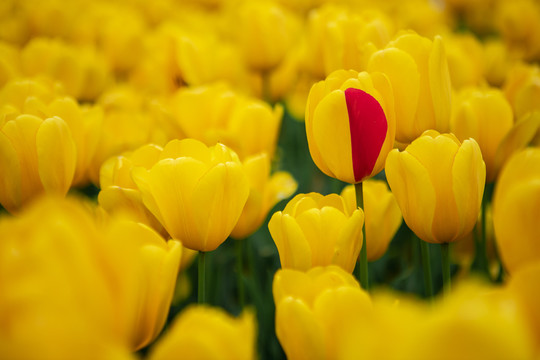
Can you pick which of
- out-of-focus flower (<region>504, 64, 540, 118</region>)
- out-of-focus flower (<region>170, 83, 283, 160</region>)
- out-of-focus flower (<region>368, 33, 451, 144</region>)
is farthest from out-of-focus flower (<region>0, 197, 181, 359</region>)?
out-of-focus flower (<region>504, 64, 540, 118</region>)

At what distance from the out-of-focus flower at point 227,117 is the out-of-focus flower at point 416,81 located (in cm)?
28

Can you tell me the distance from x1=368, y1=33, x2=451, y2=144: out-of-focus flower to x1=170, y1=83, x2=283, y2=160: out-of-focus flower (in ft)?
0.93

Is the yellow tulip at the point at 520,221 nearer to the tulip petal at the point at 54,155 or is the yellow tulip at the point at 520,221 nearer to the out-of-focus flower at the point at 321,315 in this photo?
the out-of-focus flower at the point at 321,315

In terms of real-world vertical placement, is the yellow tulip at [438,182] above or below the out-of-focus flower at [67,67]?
above

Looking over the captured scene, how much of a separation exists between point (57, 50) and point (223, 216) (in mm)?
870

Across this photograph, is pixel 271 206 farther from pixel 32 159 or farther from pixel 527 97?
pixel 527 97

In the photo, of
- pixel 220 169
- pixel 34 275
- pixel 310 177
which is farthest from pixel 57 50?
pixel 34 275

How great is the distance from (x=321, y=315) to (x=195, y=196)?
0.64ft

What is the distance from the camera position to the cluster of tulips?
12.7 inches

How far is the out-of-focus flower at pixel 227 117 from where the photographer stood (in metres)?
0.92

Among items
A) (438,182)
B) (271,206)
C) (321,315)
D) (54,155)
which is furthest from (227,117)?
(321,315)

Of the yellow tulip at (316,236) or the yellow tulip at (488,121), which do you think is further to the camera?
the yellow tulip at (488,121)

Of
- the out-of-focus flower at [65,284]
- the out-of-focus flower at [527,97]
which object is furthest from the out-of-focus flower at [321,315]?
the out-of-focus flower at [527,97]

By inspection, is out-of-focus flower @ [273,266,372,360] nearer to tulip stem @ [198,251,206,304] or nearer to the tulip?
tulip stem @ [198,251,206,304]
